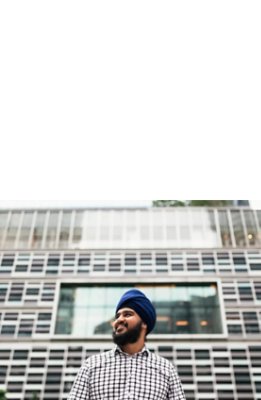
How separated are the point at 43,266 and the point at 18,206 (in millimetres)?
4988

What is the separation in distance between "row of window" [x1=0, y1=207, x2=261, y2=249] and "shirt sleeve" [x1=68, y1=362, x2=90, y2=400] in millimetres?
22933

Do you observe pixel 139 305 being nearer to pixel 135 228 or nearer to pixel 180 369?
pixel 180 369

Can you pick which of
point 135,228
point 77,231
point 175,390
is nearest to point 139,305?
point 175,390

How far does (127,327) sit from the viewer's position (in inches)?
82.9


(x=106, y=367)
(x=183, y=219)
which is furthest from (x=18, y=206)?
(x=106, y=367)

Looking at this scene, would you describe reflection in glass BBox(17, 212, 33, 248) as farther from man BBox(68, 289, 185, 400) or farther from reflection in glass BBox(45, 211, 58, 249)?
man BBox(68, 289, 185, 400)

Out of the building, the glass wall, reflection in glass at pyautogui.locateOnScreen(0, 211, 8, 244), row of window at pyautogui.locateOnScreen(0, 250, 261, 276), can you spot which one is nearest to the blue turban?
the building

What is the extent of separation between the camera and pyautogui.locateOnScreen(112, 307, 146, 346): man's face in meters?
2.08

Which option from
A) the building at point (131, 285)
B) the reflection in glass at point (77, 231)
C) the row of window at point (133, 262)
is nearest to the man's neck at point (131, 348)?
the building at point (131, 285)

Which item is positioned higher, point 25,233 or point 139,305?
point 25,233

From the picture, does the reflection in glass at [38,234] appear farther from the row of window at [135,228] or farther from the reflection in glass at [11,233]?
the reflection in glass at [11,233]

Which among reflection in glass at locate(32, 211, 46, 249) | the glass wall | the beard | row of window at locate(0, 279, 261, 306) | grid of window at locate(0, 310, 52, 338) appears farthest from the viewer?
reflection in glass at locate(32, 211, 46, 249)

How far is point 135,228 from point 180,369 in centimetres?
933

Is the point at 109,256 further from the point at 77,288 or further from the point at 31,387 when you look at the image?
the point at 31,387
